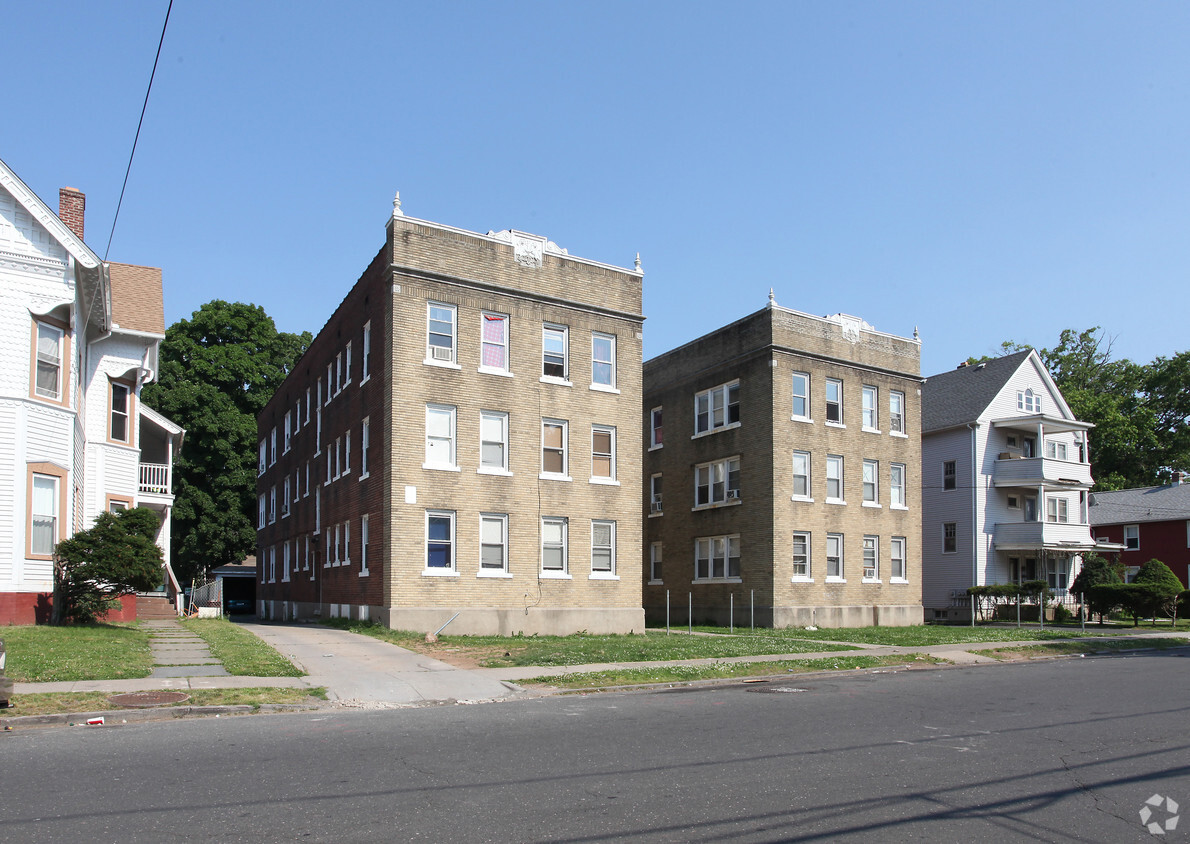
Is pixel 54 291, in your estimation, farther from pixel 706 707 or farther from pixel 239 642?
pixel 706 707

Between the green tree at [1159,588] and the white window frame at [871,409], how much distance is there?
11595 mm

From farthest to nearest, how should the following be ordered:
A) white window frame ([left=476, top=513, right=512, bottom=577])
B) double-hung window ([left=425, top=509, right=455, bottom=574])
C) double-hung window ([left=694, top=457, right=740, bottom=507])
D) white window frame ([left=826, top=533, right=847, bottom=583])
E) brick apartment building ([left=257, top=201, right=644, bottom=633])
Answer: double-hung window ([left=694, top=457, right=740, bottom=507]), white window frame ([left=826, top=533, right=847, bottom=583]), white window frame ([left=476, top=513, right=512, bottom=577]), double-hung window ([left=425, top=509, right=455, bottom=574]), brick apartment building ([left=257, top=201, right=644, bottom=633])

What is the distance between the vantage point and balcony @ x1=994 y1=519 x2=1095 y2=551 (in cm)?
4103

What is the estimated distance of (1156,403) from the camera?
68375mm

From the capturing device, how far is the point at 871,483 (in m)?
35.6

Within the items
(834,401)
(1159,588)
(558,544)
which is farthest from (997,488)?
(558,544)

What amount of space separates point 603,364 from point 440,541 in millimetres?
7169

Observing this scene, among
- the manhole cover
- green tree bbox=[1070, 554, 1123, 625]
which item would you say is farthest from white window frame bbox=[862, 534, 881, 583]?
the manhole cover

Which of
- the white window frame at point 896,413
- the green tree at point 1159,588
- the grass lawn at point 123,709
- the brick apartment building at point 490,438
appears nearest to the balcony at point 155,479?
the brick apartment building at point 490,438

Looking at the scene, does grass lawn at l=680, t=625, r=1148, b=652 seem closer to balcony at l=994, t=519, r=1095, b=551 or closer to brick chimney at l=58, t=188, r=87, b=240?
balcony at l=994, t=519, r=1095, b=551

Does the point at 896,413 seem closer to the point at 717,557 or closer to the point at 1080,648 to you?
the point at 717,557

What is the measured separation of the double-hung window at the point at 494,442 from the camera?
26.3 m

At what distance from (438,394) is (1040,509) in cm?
2911

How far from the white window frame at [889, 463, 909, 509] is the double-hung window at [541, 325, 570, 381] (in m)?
14.9
